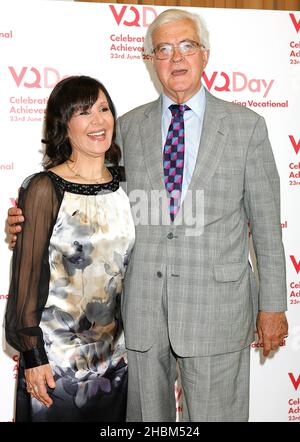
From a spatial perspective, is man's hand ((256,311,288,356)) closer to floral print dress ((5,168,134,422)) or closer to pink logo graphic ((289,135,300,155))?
floral print dress ((5,168,134,422))

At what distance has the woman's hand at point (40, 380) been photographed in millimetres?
1954

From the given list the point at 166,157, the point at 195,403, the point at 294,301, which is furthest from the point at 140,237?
the point at 294,301

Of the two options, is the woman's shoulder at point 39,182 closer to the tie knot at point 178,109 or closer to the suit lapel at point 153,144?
the suit lapel at point 153,144

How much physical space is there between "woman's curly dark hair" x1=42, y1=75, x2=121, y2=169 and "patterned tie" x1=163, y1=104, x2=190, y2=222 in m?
0.27

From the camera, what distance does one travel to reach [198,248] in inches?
81.8

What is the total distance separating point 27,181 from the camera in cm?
196

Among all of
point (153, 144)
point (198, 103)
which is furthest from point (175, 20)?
point (153, 144)

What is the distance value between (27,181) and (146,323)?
2.15ft

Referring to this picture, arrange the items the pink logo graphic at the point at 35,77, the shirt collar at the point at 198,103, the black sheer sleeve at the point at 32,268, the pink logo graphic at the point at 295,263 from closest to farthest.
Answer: the black sheer sleeve at the point at 32,268 → the shirt collar at the point at 198,103 → the pink logo graphic at the point at 35,77 → the pink logo graphic at the point at 295,263

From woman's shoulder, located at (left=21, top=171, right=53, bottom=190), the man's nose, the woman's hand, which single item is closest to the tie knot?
the man's nose

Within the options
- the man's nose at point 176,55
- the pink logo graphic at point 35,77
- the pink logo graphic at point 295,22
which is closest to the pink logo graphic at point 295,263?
the pink logo graphic at point 295,22

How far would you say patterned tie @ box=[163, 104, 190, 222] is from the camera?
2.10m

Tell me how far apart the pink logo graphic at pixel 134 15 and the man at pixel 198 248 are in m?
0.71
